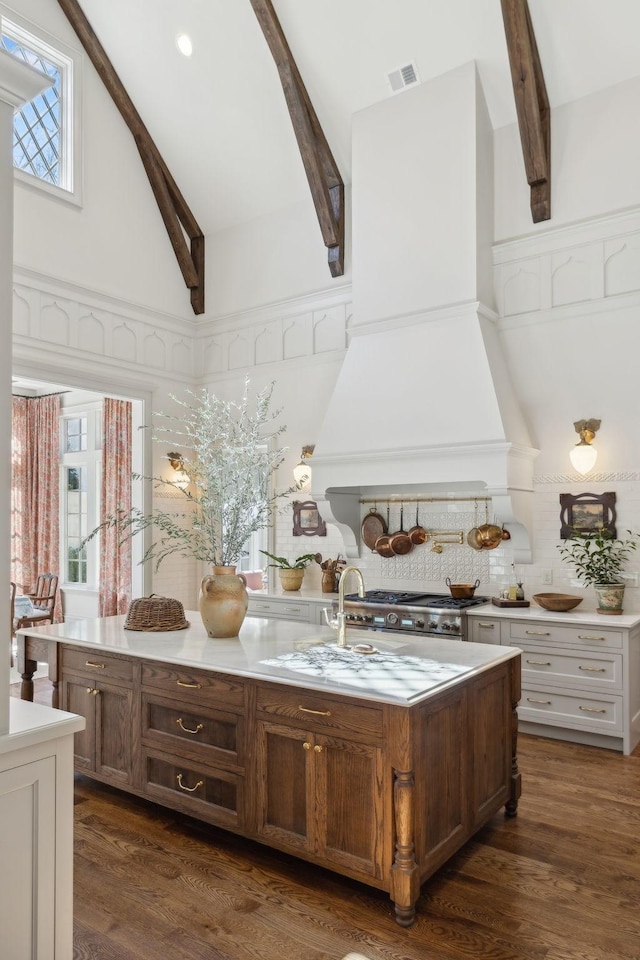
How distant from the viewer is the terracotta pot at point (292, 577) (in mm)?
6633

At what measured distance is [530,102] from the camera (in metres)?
5.23

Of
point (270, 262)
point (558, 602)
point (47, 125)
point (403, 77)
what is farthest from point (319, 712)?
point (47, 125)

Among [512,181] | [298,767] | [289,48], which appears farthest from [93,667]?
[289,48]

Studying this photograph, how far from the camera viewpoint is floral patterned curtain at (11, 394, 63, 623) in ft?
30.0

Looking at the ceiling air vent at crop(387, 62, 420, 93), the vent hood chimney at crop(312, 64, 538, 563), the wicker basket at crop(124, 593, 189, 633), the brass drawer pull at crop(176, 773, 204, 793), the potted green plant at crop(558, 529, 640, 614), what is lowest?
the brass drawer pull at crop(176, 773, 204, 793)

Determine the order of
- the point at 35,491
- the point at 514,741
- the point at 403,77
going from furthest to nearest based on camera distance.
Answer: the point at 35,491 < the point at 403,77 < the point at 514,741

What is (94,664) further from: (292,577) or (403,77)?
(403,77)

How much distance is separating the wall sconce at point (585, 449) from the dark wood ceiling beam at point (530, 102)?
1737 mm

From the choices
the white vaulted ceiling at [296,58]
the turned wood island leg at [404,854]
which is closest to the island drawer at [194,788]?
the turned wood island leg at [404,854]

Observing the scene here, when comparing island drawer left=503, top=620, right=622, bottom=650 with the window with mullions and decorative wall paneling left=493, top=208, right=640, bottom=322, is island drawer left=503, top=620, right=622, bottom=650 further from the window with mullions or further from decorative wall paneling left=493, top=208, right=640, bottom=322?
the window with mullions

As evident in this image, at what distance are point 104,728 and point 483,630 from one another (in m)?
2.74

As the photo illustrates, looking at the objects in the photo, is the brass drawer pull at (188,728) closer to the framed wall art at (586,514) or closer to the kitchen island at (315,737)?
the kitchen island at (315,737)

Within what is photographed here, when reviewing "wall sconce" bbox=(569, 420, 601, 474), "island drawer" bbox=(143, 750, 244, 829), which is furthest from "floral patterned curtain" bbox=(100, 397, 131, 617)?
"wall sconce" bbox=(569, 420, 601, 474)

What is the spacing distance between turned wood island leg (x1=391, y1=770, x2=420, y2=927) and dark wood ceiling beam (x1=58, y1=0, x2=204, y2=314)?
625 centimetres
